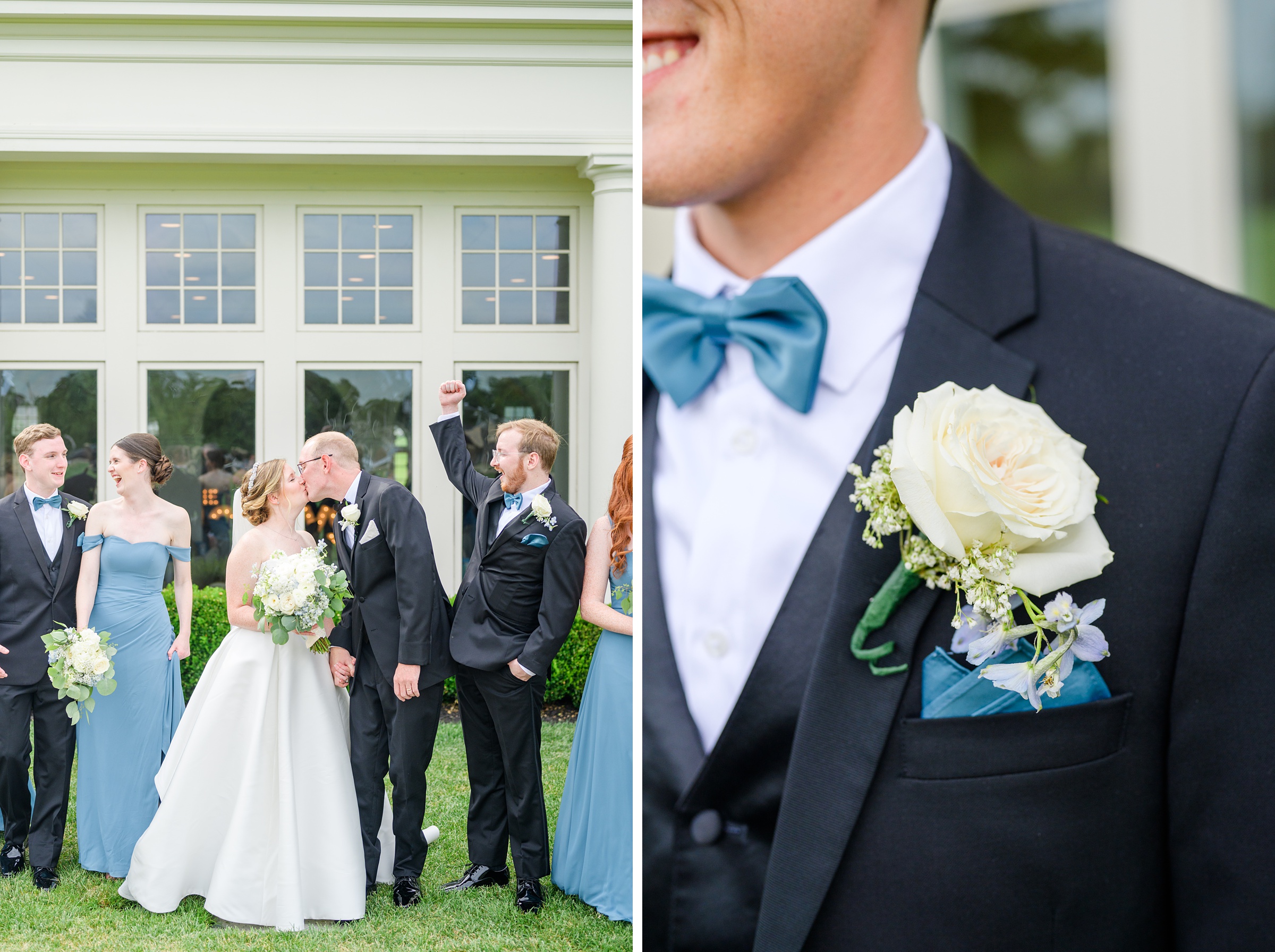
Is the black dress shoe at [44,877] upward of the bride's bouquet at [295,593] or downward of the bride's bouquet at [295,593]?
downward

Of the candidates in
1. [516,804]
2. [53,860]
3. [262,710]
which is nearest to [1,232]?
[262,710]

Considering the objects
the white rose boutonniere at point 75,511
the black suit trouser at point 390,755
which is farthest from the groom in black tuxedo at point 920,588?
the white rose boutonniere at point 75,511

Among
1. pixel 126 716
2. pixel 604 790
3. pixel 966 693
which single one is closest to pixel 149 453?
pixel 126 716

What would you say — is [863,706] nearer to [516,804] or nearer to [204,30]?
[516,804]

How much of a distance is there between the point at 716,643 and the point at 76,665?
2.22 m

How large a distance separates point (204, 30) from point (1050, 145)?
279 centimetres

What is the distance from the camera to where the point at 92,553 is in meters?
2.68

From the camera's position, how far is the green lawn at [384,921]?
2.52 metres

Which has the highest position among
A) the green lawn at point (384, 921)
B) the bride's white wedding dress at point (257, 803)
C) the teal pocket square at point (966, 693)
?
the teal pocket square at point (966, 693)

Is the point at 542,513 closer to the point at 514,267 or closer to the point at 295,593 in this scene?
the point at 295,593

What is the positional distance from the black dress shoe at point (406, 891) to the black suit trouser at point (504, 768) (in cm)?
18

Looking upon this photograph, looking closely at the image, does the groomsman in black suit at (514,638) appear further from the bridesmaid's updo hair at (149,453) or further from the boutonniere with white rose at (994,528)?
the boutonniere with white rose at (994,528)

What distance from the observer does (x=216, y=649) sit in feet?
9.12

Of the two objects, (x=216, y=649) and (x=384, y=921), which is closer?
(x=384, y=921)
